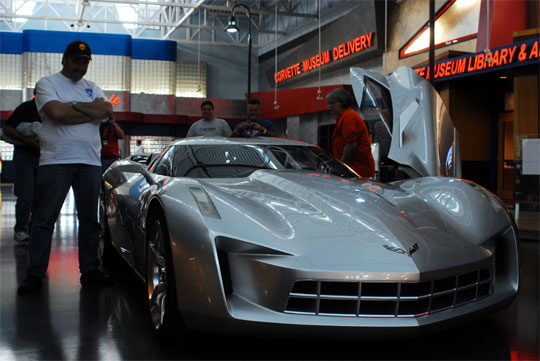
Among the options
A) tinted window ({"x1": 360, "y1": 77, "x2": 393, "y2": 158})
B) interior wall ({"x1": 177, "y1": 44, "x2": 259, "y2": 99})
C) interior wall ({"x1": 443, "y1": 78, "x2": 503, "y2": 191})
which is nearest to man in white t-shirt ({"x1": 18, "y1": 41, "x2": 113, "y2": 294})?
tinted window ({"x1": 360, "y1": 77, "x2": 393, "y2": 158})

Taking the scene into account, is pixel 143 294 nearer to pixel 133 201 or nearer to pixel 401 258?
pixel 133 201

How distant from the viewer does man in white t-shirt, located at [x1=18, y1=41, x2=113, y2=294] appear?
147 inches

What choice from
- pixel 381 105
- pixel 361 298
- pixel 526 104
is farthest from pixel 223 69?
pixel 361 298

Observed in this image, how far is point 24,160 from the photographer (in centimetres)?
571

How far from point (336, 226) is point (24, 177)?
439cm

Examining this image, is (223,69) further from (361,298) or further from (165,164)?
A: (361,298)

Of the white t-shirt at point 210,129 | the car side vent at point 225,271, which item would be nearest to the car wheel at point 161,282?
the car side vent at point 225,271

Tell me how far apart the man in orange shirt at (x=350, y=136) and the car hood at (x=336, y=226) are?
2.05 metres

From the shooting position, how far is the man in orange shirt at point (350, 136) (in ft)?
16.9

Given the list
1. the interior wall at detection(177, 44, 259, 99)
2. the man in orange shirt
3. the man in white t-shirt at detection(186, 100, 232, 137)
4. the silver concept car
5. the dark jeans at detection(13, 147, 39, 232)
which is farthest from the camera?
Answer: the interior wall at detection(177, 44, 259, 99)

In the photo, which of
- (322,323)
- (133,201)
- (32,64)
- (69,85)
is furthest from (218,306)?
(32,64)

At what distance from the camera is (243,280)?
7.36ft

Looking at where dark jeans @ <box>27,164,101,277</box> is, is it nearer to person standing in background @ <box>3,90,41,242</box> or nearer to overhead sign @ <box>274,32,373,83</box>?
person standing in background @ <box>3,90,41,242</box>

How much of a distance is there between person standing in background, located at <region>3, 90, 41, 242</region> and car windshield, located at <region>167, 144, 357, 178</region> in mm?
2651
